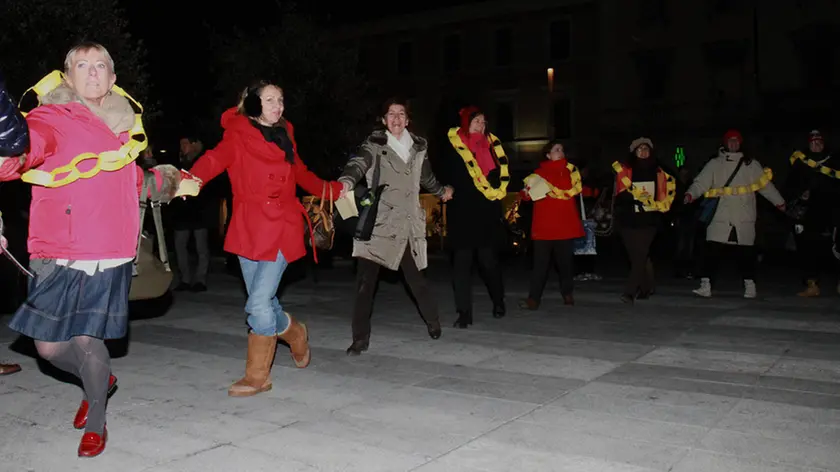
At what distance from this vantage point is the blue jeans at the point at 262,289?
5277 mm

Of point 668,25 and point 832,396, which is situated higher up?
point 668,25

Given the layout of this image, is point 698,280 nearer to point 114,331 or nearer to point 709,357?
point 709,357

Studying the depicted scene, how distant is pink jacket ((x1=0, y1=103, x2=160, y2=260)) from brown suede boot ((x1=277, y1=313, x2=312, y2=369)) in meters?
1.80

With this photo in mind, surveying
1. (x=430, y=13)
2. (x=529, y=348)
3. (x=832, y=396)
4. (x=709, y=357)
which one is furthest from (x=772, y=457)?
(x=430, y=13)

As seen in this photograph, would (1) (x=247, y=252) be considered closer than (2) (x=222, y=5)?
Yes

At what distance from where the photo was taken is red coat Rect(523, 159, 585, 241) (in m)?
9.13

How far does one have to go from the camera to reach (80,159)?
395 centimetres

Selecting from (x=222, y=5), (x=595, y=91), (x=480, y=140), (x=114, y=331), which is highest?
(x=222, y=5)

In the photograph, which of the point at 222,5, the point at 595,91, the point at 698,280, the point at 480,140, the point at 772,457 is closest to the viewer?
the point at 772,457

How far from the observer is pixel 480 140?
8.04 meters

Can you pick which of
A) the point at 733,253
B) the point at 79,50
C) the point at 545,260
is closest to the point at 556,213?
the point at 545,260

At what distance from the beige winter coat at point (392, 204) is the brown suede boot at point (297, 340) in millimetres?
930

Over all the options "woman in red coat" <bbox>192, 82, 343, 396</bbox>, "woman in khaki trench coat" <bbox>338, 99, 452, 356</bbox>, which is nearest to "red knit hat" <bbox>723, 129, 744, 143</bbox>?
"woman in khaki trench coat" <bbox>338, 99, 452, 356</bbox>

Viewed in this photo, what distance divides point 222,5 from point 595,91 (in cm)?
1646
